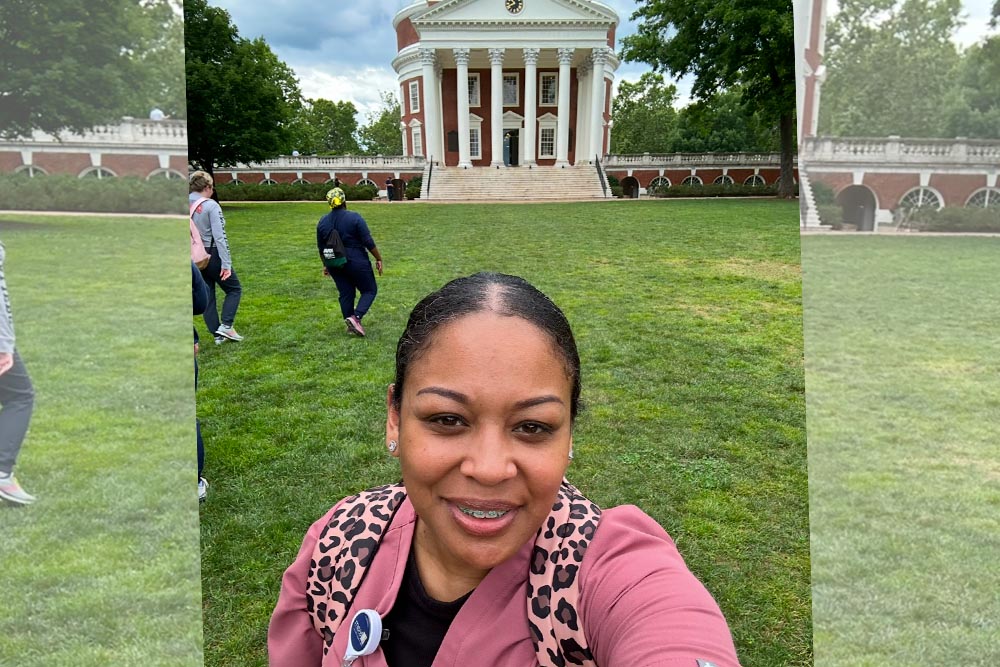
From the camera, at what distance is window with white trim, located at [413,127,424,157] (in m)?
39.8

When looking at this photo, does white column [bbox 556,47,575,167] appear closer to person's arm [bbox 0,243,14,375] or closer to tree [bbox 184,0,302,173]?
tree [bbox 184,0,302,173]

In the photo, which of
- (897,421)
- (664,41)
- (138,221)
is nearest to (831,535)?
(897,421)

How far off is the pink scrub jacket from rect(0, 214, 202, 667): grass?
890 mm

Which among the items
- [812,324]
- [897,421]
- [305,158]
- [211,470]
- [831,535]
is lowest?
[211,470]

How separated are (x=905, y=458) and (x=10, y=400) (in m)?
3.37

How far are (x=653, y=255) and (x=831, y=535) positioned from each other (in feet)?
36.3

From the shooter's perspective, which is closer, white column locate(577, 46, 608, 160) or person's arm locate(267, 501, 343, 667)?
person's arm locate(267, 501, 343, 667)

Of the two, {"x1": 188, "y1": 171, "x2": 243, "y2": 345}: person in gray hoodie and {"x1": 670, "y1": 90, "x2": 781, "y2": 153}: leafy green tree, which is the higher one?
{"x1": 670, "y1": 90, "x2": 781, "y2": 153}: leafy green tree

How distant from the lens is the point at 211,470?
4.00 m

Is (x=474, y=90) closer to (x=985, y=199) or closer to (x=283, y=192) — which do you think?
(x=283, y=192)

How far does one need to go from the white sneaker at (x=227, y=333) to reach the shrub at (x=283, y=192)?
64.9 feet

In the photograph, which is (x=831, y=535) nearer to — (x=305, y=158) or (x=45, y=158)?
(x=45, y=158)

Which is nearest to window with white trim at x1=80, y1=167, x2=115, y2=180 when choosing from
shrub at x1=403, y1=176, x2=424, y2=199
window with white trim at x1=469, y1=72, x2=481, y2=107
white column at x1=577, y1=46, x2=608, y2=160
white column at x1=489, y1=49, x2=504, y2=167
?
shrub at x1=403, y1=176, x2=424, y2=199

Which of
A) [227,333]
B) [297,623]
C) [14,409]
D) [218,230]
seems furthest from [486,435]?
[227,333]
